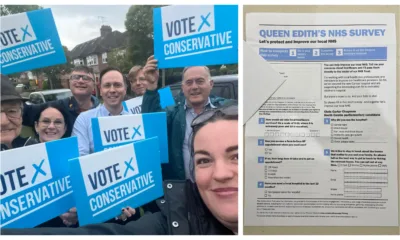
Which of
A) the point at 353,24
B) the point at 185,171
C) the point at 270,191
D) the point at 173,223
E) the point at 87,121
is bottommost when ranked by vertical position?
the point at 173,223

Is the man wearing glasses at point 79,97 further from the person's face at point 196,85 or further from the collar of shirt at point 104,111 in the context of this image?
the person's face at point 196,85

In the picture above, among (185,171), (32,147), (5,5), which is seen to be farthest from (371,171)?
(5,5)

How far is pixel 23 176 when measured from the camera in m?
1.91

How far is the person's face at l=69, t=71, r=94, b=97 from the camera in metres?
1.97

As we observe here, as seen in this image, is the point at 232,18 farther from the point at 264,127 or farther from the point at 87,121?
the point at 87,121

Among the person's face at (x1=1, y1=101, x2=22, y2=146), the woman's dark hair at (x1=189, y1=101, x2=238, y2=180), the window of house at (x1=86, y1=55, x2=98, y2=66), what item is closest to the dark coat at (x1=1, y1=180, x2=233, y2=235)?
the woman's dark hair at (x1=189, y1=101, x2=238, y2=180)

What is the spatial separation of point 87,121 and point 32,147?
1.08 feet

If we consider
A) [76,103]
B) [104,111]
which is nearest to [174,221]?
[104,111]

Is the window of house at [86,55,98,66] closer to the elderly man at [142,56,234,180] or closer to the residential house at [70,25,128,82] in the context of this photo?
the residential house at [70,25,128,82]

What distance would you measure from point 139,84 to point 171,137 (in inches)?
14.1

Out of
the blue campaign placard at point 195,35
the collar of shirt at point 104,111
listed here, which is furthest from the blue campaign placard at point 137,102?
the blue campaign placard at point 195,35

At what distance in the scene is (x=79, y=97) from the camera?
1.97 meters

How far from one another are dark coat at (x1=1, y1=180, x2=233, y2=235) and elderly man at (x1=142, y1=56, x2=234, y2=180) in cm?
9

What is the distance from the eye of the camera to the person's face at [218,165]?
6.44ft
